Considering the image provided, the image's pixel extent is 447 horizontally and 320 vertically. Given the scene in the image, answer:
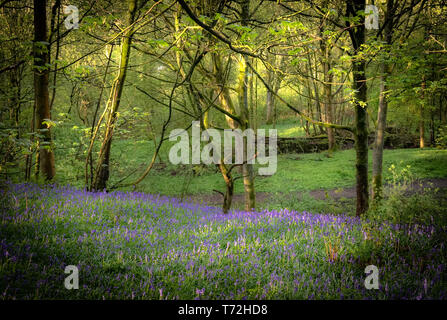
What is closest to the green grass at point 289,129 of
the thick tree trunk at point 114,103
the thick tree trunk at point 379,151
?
the thick tree trunk at point 379,151

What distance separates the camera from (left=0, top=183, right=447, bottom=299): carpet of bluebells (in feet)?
8.75

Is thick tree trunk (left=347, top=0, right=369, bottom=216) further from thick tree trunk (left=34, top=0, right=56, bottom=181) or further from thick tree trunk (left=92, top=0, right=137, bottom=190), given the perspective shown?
thick tree trunk (left=34, top=0, right=56, bottom=181)

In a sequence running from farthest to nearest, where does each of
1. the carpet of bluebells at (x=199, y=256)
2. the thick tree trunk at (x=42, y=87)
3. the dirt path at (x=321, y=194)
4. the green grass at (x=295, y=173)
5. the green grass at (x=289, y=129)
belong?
the green grass at (x=289, y=129)
the green grass at (x=295, y=173)
the dirt path at (x=321, y=194)
the thick tree trunk at (x=42, y=87)
the carpet of bluebells at (x=199, y=256)

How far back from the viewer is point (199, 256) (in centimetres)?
356

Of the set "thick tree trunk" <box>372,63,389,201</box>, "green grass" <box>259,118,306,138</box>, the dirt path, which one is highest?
"green grass" <box>259,118,306,138</box>

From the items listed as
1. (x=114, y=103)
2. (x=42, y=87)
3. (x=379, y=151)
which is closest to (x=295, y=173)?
(x=379, y=151)

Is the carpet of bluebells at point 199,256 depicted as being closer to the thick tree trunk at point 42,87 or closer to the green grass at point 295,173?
the thick tree trunk at point 42,87

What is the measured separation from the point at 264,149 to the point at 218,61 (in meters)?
13.0

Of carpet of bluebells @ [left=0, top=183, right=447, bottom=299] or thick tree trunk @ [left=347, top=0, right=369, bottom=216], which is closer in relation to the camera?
carpet of bluebells @ [left=0, top=183, right=447, bottom=299]

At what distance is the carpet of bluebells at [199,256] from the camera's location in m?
2.67

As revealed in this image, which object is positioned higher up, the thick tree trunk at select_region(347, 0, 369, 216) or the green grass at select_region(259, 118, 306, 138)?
the green grass at select_region(259, 118, 306, 138)

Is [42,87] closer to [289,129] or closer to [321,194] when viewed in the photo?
[321,194]

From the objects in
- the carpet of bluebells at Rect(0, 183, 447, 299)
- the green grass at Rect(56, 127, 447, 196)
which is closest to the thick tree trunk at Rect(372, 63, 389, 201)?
the carpet of bluebells at Rect(0, 183, 447, 299)

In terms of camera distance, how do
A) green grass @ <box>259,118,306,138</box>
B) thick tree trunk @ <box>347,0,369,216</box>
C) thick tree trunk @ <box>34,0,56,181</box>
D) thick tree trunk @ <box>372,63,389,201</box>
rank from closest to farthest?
thick tree trunk @ <box>34,0,56,181</box> → thick tree trunk @ <box>347,0,369,216</box> → thick tree trunk @ <box>372,63,389,201</box> → green grass @ <box>259,118,306,138</box>
